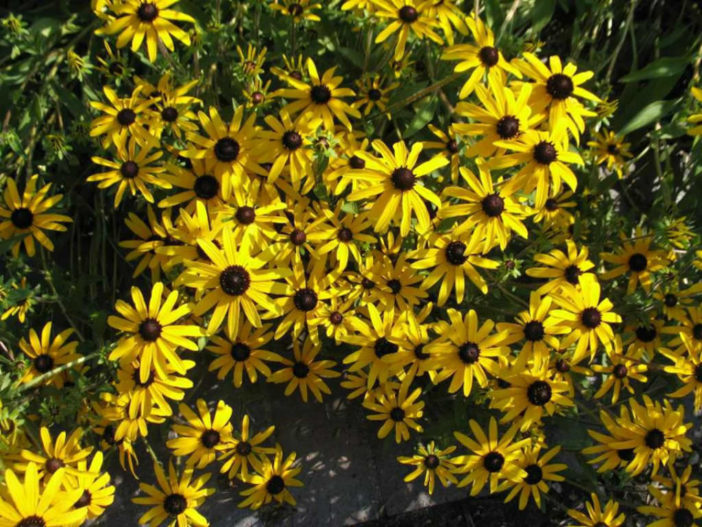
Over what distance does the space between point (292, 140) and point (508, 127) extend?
517 millimetres

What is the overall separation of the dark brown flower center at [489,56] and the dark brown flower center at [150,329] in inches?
39.9

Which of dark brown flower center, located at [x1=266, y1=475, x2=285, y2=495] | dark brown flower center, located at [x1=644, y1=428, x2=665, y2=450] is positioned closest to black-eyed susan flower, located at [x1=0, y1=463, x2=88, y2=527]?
dark brown flower center, located at [x1=266, y1=475, x2=285, y2=495]

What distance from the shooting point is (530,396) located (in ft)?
5.56

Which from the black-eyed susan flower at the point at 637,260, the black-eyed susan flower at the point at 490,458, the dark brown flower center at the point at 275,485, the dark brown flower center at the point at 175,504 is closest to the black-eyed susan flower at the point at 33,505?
the dark brown flower center at the point at 175,504

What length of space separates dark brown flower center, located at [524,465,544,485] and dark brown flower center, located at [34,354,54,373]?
51.9 inches

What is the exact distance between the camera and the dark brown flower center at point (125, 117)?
Answer: 1.62 metres

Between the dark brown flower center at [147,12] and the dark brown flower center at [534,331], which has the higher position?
the dark brown flower center at [147,12]

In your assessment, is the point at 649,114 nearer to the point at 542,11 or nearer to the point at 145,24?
the point at 542,11

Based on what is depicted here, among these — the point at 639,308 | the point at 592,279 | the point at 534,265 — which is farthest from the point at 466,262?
the point at 639,308

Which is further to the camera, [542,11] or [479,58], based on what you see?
[542,11]

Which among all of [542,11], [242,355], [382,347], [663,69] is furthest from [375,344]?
[663,69]

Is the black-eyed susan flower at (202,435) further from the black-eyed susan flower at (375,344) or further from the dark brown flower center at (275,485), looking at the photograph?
the black-eyed susan flower at (375,344)

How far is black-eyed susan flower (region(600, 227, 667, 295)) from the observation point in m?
1.87

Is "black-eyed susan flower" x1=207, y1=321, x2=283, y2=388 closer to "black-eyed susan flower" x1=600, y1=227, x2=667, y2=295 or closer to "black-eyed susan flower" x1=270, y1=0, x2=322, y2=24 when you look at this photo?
"black-eyed susan flower" x1=270, y1=0, x2=322, y2=24
